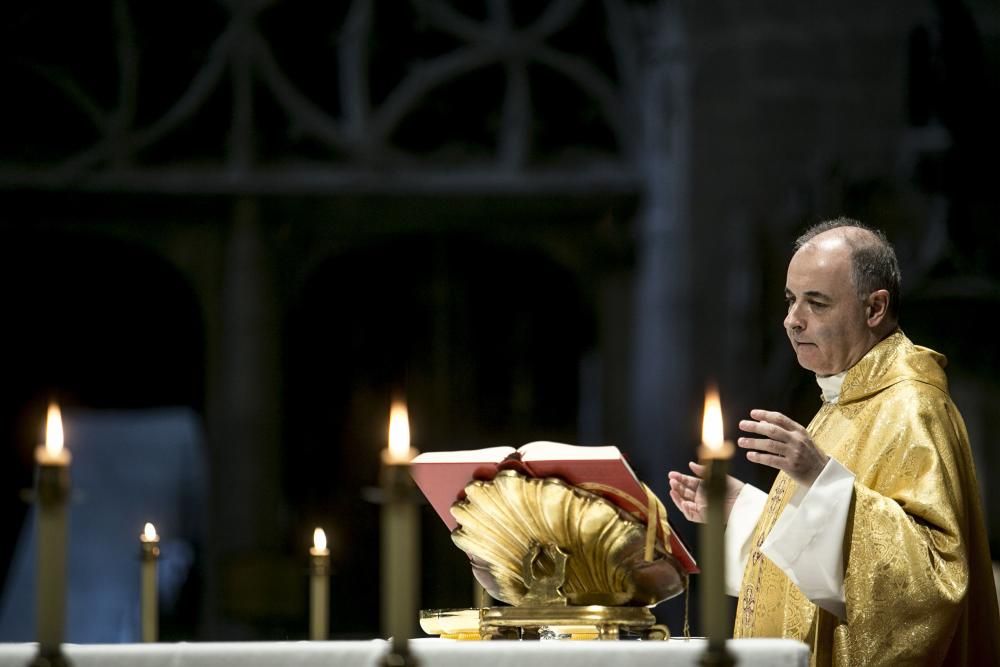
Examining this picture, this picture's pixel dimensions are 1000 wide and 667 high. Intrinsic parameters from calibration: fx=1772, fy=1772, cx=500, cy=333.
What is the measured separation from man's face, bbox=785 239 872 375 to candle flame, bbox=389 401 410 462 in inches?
50.9

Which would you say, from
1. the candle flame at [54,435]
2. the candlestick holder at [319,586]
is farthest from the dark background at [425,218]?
the candle flame at [54,435]

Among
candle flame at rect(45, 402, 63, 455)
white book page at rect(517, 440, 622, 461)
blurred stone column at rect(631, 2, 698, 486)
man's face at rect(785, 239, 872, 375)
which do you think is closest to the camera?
candle flame at rect(45, 402, 63, 455)

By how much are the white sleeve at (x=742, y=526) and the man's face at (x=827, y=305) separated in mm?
397

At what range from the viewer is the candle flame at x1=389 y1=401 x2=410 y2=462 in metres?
2.46

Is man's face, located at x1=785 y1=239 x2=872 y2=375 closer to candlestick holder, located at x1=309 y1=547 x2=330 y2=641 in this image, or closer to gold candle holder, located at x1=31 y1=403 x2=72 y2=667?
candlestick holder, located at x1=309 y1=547 x2=330 y2=641

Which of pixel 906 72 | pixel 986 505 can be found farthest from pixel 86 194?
pixel 986 505

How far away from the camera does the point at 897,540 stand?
3.24 m

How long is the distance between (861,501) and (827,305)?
1.70ft

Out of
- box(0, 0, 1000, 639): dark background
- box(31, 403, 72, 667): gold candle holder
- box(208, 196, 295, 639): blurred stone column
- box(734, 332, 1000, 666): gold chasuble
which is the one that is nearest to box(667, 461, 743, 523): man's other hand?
box(734, 332, 1000, 666): gold chasuble

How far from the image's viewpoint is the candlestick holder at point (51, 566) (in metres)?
2.38

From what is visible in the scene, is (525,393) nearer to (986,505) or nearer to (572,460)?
(986,505)

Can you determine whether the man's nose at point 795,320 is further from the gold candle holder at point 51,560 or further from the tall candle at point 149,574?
the gold candle holder at point 51,560

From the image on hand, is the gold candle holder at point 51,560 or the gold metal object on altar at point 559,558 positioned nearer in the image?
the gold candle holder at point 51,560

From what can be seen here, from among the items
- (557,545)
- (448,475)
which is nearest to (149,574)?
(448,475)
